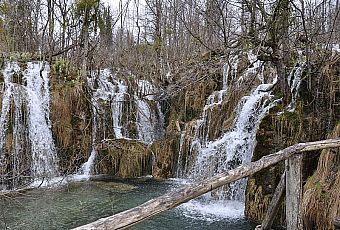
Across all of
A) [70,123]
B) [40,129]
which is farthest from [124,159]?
[40,129]

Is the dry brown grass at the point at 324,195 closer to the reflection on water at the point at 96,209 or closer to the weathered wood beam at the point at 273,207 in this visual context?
the weathered wood beam at the point at 273,207

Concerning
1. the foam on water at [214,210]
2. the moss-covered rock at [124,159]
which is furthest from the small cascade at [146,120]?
the foam on water at [214,210]

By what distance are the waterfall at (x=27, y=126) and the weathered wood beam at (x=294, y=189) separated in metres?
9.66

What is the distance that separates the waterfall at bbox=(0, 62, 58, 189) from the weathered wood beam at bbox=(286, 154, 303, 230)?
31.7 feet

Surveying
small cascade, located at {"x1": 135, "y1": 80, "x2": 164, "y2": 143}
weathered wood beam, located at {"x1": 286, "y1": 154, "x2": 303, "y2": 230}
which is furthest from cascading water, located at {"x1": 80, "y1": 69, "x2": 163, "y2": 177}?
weathered wood beam, located at {"x1": 286, "y1": 154, "x2": 303, "y2": 230}

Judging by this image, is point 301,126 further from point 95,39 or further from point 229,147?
point 95,39

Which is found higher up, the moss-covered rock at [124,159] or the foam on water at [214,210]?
the moss-covered rock at [124,159]

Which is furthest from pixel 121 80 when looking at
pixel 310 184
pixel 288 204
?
pixel 288 204

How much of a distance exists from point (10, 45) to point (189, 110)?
10.5 meters

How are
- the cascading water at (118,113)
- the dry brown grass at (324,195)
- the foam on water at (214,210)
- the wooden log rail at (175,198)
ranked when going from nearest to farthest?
the wooden log rail at (175,198)
the dry brown grass at (324,195)
the foam on water at (214,210)
the cascading water at (118,113)

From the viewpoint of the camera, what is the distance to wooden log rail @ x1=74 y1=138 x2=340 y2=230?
205 cm

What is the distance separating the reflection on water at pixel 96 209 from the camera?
7484 mm

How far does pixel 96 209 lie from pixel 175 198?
6494 millimetres

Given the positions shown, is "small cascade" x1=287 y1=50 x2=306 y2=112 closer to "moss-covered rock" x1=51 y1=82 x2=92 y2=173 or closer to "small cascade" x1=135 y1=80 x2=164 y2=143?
"small cascade" x1=135 y1=80 x2=164 y2=143
